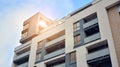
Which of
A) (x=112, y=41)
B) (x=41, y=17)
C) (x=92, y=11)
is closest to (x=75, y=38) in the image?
(x=92, y=11)

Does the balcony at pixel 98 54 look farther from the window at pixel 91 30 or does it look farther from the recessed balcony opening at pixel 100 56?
the window at pixel 91 30

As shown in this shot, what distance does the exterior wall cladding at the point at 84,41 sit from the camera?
2614 centimetres

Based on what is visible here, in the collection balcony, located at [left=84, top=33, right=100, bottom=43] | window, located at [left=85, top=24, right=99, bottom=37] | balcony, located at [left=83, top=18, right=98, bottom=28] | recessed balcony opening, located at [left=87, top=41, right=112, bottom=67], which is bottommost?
recessed balcony opening, located at [left=87, top=41, right=112, bottom=67]

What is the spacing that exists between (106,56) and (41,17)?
25.6 meters

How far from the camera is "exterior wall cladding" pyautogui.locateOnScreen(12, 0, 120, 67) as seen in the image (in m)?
26.1

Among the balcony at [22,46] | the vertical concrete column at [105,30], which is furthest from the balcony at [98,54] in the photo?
the balcony at [22,46]

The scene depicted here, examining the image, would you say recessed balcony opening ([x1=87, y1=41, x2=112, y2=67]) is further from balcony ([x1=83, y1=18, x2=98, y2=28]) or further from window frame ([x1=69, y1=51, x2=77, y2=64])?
balcony ([x1=83, y1=18, x2=98, y2=28])

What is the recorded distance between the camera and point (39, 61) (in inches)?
1389

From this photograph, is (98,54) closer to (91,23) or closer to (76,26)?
(91,23)

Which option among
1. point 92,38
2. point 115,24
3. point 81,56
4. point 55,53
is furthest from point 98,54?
point 55,53

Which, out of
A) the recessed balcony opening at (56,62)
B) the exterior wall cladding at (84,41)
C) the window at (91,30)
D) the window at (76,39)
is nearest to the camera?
the exterior wall cladding at (84,41)

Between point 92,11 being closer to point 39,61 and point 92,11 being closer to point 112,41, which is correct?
point 112,41

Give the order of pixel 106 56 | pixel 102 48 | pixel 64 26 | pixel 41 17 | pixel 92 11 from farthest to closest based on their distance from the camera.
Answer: pixel 41 17, pixel 64 26, pixel 92 11, pixel 102 48, pixel 106 56

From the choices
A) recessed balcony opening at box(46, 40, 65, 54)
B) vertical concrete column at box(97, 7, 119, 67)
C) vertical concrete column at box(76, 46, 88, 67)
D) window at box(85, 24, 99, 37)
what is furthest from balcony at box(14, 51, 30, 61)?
vertical concrete column at box(97, 7, 119, 67)
